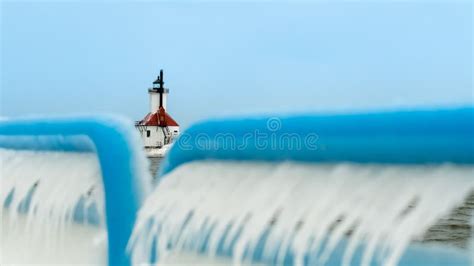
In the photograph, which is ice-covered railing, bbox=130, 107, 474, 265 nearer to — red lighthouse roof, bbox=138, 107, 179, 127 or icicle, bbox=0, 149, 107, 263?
icicle, bbox=0, 149, 107, 263

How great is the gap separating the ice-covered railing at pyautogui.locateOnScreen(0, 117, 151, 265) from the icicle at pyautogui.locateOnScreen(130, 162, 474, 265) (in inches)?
4.4

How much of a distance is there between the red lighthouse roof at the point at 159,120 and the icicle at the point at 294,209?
958 inches

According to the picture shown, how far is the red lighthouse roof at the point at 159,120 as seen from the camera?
1019 inches

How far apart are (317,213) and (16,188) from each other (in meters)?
1.33

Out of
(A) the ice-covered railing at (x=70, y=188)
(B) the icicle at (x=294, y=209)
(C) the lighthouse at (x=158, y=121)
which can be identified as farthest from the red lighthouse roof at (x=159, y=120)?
(B) the icicle at (x=294, y=209)

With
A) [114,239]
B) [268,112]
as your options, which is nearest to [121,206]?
[114,239]

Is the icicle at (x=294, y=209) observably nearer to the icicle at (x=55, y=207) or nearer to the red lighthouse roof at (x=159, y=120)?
the icicle at (x=55, y=207)

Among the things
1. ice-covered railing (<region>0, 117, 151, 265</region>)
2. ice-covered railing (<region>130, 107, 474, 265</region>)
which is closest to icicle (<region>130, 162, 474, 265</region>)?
ice-covered railing (<region>130, 107, 474, 265</region>)

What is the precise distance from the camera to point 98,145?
5.80ft

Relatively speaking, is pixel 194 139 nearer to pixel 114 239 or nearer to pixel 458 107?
pixel 114 239

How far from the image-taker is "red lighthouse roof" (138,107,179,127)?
2589 centimetres

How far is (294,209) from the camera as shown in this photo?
1.33m

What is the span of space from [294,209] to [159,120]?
25.2 metres

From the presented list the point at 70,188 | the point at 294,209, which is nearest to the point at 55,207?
the point at 70,188
